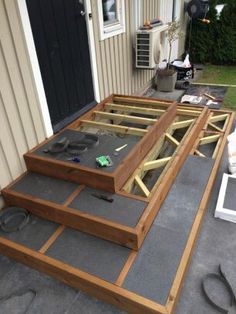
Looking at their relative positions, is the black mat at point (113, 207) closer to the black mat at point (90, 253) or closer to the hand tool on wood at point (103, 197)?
the hand tool on wood at point (103, 197)

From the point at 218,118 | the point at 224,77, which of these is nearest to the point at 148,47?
the point at 218,118

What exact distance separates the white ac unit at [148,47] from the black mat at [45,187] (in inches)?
116

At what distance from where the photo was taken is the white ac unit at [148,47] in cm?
438

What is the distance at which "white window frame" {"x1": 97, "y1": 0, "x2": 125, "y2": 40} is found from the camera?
344 cm

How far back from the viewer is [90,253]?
1.94 meters

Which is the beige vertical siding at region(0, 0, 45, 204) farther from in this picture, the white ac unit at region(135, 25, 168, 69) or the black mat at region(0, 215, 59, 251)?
Answer: the white ac unit at region(135, 25, 168, 69)

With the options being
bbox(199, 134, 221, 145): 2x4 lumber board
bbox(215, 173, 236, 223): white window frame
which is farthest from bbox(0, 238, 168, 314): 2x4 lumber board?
bbox(199, 134, 221, 145): 2x4 lumber board

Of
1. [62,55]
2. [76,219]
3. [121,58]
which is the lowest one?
[76,219]

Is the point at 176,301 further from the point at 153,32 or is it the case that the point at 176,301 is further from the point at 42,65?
the point at 153,32

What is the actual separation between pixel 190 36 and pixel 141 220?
6999mm

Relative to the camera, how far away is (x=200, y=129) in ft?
11.2

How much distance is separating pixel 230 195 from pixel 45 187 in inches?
66.1

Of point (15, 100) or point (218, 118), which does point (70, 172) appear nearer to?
point (15, 100)

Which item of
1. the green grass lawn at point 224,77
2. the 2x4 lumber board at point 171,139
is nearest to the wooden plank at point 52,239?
the 2x4 lumber board at point 171,139
